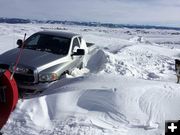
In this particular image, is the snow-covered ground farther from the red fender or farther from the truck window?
the truck window

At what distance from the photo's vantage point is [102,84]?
729 cm

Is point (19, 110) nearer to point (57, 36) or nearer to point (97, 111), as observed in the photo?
point (97, 111)

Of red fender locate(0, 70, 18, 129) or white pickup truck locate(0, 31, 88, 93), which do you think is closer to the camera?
red fender locate(0, 70, 18, 129)

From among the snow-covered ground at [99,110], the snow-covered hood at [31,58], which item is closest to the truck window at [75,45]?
the snow-covered hood at [31,58]

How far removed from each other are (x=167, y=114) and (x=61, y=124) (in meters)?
1.75

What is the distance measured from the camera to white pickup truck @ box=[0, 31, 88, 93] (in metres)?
Result: 8.30

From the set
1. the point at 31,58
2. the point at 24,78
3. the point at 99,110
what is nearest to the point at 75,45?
the point at 31,58

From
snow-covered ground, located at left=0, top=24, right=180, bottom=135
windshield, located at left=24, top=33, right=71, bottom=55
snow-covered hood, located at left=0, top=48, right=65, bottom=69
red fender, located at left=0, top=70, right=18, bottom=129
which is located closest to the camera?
snow-covered ground, located at left=0, top=24, right=180, bottom=135

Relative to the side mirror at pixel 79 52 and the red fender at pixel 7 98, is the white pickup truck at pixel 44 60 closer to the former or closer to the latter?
the side mirror at pixel 79 52

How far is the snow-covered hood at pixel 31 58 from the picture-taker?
846 centimetres

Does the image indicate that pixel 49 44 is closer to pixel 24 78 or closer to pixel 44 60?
pixel 44 60

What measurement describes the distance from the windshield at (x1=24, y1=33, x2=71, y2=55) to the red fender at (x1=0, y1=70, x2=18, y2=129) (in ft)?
12.9

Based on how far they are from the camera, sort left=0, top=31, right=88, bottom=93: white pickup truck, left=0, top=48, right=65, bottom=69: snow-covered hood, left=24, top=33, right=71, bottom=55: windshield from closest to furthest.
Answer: left=0, top=31, right=88, bottom=93: white pickup truck < left=0, top=48, right=65, bottom=69: snow-covered hood < left=24, top=33, right=71, bottom=55: windshield

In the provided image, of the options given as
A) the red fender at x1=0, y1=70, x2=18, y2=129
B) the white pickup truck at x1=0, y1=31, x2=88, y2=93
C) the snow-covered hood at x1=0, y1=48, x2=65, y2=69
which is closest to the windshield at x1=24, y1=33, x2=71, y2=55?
the white pickup truck at x1=0, y1=31, x2=88, y2=93
